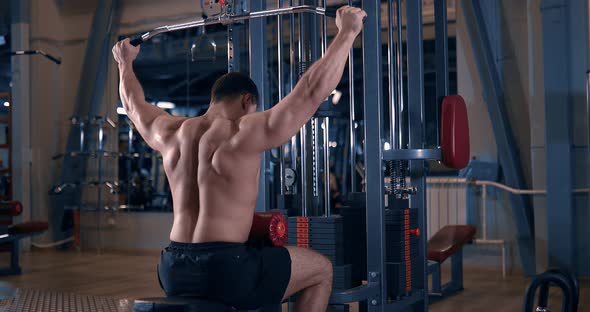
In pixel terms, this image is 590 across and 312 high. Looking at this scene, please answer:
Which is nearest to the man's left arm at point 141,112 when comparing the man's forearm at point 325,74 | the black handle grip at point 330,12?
the man's forearm at point 325,74

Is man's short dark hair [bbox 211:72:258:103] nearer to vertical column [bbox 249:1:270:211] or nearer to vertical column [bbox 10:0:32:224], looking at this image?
vertical column [bbox 249:1:270:211]

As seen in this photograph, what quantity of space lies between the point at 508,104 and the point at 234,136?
13.8 ft

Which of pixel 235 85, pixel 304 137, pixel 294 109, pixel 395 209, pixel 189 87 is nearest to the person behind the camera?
pixel 294 109

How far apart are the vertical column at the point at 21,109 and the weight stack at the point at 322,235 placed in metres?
5.92

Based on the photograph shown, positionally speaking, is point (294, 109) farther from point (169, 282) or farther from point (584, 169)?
point (584, 169)

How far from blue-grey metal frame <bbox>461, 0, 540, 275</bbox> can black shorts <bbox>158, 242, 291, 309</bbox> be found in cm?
391

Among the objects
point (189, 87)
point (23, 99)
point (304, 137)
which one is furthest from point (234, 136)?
point (23, 99)

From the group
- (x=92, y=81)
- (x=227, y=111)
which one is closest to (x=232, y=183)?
(x=227, y=111)

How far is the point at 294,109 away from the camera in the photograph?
236 cm

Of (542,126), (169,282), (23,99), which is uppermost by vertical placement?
(23,99)

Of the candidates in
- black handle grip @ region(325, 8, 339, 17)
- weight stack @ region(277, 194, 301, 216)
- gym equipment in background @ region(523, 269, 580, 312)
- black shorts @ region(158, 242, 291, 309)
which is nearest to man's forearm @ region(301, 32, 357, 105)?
black handle grip @ region(325, 8, 339, 17)

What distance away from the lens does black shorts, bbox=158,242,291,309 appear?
7.86 ft

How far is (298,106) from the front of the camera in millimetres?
2361

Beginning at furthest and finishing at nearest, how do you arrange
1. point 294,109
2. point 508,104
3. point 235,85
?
point 508,104 < point 235,85 < point 294,109
